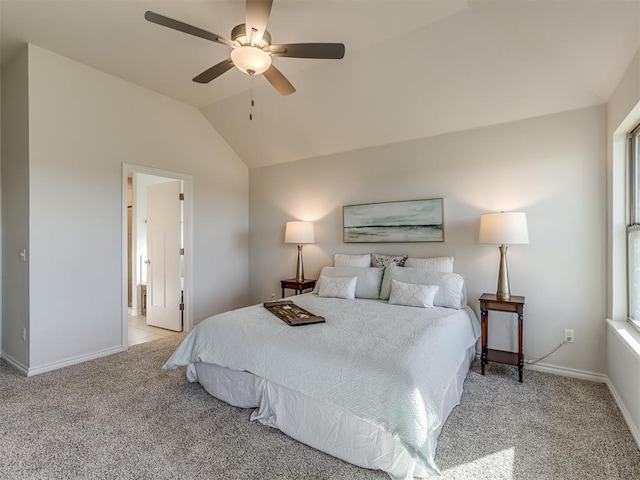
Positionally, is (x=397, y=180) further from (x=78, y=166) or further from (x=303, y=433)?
(x=78, y=166)

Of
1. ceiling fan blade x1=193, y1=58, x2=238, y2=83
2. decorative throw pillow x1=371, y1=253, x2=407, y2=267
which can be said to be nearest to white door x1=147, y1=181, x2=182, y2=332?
ceiling fan blade x1=193, y1=58, x2=238, y2=83

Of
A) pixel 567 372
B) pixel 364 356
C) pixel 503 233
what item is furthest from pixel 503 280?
pixel 364 356

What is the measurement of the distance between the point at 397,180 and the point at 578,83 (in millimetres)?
1800

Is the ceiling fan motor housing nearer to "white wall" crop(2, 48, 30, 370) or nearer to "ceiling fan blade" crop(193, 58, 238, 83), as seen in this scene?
"ceiling fan blade" crop(193, 58, 238, 83)

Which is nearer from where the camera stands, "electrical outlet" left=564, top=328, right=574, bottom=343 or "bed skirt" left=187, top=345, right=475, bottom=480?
"bed skirt" left=187, top=345, right=475, bottom=480

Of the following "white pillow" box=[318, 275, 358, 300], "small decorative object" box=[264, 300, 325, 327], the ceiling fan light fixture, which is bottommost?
"small decorative object" box=[264, 300, 325, 327]

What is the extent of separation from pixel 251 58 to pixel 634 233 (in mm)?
3081

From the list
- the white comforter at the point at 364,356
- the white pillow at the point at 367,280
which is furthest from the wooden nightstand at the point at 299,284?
the white comforter at the point at 364,356

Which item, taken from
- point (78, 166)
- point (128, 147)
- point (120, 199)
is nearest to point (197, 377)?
point (120, 199)

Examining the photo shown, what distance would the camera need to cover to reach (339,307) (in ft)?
9.72

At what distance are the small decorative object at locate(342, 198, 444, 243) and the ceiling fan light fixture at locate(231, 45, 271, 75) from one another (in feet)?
7.27

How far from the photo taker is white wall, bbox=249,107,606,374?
112 inches

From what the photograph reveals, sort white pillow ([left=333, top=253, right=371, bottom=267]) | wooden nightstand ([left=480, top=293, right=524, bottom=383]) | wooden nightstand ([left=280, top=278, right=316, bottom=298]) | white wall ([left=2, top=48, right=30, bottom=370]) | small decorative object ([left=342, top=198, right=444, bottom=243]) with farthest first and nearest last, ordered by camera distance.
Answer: wooden nightstand ([left=280, top=278, right=316, bottom=298]) < white pillow ([left=333, top=253, right=371, bottom=267]) < small decorative object ([left=342, top=198, right=444, bottom=243]) < white wall ([left=2, top=48, right=30, bottom=370]) < wooden nightstand ([left=480, top=293, right=524, bottom=383])

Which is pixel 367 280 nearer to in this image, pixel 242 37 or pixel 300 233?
pixel 300 233
